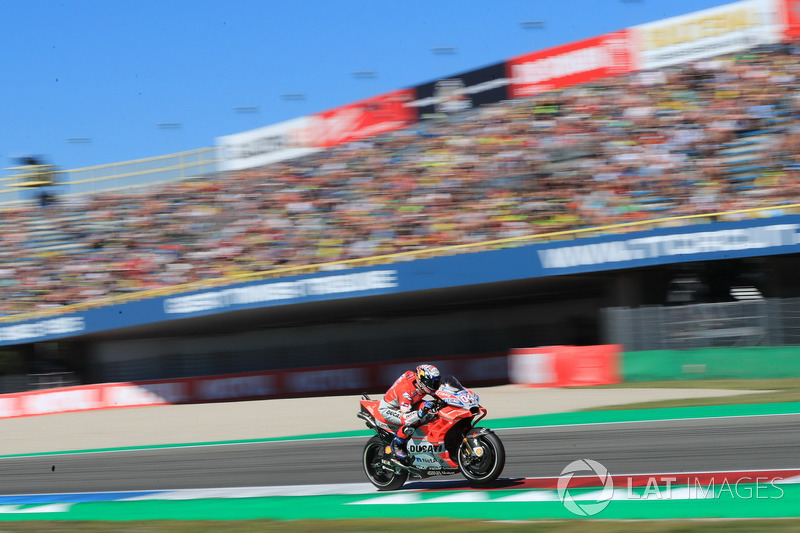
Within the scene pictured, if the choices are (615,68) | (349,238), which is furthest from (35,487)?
(615,68)

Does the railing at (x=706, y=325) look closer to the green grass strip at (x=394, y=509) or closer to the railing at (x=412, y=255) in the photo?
the railing at (x=412, y=255)

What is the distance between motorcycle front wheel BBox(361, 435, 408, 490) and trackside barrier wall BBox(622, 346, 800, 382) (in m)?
11.4

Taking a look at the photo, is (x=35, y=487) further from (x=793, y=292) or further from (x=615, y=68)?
(x=615, y=68)

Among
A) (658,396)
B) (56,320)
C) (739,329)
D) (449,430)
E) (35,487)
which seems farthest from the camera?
(56,320)

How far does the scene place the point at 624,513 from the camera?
7.07 meters

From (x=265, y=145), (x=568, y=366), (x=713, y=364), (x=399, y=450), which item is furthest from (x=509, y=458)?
(x=265, y=145)

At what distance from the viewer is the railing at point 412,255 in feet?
62.3

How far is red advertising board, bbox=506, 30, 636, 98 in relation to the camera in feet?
85.9

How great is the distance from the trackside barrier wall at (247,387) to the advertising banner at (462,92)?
9152mm

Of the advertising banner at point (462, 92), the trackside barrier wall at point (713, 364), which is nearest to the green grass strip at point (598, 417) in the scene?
the trackside barrier wall at point (713, 364)

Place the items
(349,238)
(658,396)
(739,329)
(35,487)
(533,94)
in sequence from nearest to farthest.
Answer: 1. (35,487)
2. (658,396)
3. (739,329)
4. (349,238)
5. (533,94)

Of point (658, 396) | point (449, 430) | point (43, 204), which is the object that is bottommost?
point (658, 396)

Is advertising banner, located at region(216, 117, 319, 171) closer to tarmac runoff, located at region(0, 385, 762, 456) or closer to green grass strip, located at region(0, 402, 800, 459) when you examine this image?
tarmac runoff, located at region(0, 385, 762, 456)

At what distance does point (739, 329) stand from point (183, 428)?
11.5 meters
